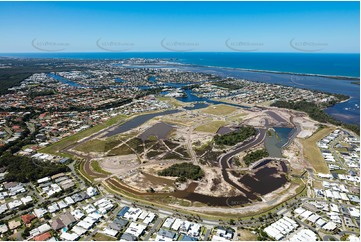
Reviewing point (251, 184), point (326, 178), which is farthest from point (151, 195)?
point (326, 178)

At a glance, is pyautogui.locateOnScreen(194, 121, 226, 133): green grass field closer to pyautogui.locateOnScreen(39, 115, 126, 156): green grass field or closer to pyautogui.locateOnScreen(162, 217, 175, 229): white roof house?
pyautogui.locateOnScreen(39, 115, 126, 156): green grass field

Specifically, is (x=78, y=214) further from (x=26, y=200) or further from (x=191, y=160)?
(x=191, y=160)

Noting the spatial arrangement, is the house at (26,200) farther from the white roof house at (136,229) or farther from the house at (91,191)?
the white roof house at (136,229)

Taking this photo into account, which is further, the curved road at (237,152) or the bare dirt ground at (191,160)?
the curved road at (237,152)

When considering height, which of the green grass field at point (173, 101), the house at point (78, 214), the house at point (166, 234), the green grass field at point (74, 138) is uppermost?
the green grass field at point (173, 101)

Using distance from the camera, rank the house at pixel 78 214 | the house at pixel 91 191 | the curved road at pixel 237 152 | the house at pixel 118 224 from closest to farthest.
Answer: the house at pixel 118 224, the house at pixel 78 214, the house at pixel 91 191, the curved road at pixel 237 152

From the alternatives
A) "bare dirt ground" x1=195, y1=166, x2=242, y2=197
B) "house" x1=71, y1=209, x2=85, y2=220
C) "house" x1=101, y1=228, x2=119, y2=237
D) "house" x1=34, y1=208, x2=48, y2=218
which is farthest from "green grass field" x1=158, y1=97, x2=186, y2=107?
"house" x1=101, y1=228, x2=119, y2=237

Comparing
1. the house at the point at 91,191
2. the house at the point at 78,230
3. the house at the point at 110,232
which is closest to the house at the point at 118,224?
the house at the point at 110,232
